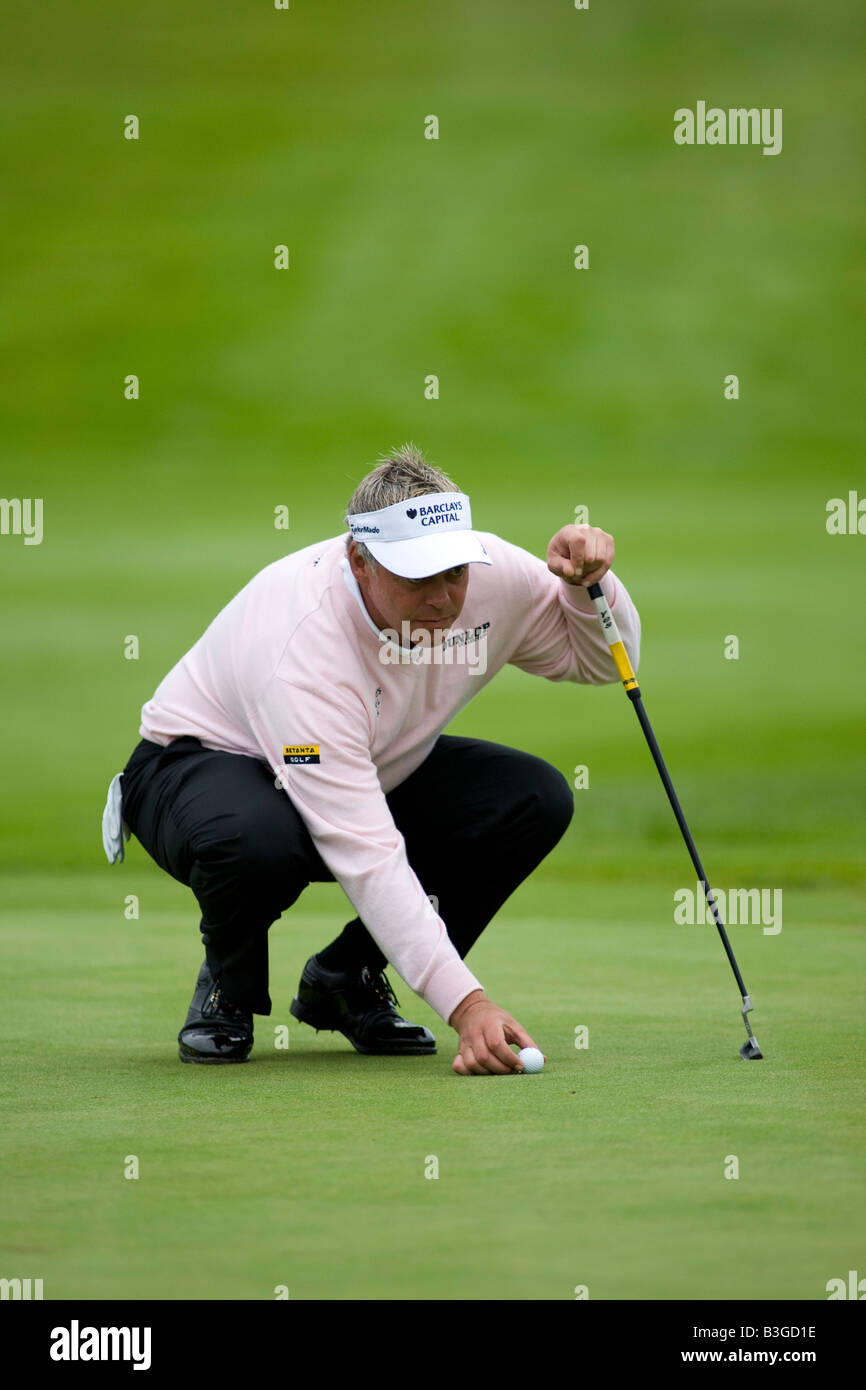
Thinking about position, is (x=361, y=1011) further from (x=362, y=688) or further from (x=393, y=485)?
(x=393, y=485)

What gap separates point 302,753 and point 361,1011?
0.78 meters

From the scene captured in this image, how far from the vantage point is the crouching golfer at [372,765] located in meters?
3.28

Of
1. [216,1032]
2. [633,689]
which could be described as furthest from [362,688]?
[216,1032]

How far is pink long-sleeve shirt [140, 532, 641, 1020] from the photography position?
3246 mm

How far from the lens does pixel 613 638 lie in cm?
370

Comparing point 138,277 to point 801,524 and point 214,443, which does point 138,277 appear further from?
point 801,524

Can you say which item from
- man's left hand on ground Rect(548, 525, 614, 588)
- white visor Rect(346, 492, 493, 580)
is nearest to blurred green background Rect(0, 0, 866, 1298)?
man's left hand on ground Rect(548, 525, 614, 588)

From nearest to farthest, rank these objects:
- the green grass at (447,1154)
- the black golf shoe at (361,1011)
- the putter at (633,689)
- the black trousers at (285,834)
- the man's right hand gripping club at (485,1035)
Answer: the green grass at (447,1154), the man's right hand gripping club at (485,1035), the black trousers at (285,834), the putter at (633,689), the black golf shoe at (361,1011)

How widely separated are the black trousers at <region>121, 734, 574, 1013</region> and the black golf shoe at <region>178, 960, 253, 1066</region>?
49mm

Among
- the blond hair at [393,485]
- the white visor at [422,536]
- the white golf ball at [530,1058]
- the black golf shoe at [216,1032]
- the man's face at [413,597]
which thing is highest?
the blond hair at [393,485]

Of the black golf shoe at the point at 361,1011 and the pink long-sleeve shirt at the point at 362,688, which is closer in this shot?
the pink long-sleeve shirt at the point at 362,688

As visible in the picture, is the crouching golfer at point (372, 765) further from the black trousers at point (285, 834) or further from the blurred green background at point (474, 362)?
the blurred green background at point (474, 362)

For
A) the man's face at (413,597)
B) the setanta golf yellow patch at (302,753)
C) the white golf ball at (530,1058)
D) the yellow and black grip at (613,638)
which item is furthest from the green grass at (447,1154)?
the man's face at (413,597)

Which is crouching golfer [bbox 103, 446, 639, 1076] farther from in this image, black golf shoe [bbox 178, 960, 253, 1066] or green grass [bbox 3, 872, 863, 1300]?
green grass [bbox 3, 872, 863, 1300]
